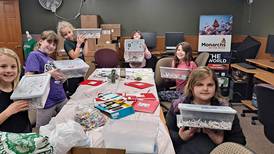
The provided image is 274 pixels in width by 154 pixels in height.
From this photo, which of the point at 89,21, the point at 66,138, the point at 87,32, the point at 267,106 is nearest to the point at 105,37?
the point at 89,21

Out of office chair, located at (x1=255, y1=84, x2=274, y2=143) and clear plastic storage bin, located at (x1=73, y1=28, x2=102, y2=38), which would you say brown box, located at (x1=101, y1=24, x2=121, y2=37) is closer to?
clear plastic storage bin, located at (x1=73, y1=28, x2=102, y2=38)

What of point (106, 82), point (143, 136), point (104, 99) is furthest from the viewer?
point (106, 82)

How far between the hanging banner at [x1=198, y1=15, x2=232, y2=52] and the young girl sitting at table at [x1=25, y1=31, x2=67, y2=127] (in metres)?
3.59

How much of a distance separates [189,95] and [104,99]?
2.64 ft

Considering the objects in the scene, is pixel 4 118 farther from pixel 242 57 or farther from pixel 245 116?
pixel 242 57

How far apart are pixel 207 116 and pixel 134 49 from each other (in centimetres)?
252

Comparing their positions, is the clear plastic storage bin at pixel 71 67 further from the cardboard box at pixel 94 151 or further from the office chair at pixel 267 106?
the office chair at pixel 267 106

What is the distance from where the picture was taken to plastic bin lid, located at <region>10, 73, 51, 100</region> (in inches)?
51.5

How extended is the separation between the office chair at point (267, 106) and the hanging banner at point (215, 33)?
289cm

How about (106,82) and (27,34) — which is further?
(27,34)

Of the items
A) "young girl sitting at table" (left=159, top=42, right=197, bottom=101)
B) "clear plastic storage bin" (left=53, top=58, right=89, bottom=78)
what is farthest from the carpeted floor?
"clear plastic storage bin" (left=53, top=58, right=89, bottom=78)

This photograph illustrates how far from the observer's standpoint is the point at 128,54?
3760mm

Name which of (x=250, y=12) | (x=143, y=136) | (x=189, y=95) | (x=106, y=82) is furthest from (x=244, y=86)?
(x=143, y=136)

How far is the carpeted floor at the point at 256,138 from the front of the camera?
109 inches
